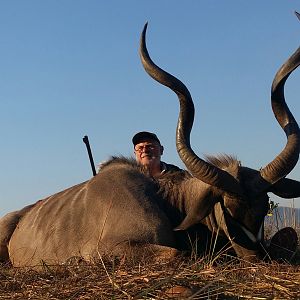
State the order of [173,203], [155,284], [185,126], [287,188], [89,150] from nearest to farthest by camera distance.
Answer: [155,284] < [185,126] < [287,188] < [173,203] < [89,150]

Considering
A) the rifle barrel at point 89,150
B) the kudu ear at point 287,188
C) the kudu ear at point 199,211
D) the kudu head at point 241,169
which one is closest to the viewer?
the kudu head at point 241,169

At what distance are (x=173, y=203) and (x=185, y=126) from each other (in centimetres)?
70

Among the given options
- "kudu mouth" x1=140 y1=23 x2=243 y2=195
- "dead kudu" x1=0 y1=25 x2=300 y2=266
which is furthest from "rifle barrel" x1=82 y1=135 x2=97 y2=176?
"kudu mouth" x1=140 y1=23 x2=243 y2=195

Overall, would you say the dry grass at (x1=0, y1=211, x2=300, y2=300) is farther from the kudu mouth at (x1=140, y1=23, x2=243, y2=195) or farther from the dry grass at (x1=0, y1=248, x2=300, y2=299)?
the kudu mouth at (x1=140, y1=23, x2=243, y2=195)

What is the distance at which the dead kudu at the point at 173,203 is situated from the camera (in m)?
4.98

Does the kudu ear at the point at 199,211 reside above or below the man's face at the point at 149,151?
below

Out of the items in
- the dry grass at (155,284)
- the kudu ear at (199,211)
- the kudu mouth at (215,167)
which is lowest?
the dry grass at (155,284)

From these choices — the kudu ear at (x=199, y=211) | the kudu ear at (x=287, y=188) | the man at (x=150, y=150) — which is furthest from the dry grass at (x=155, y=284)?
the man at (x=150, y=150)

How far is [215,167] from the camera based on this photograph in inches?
200

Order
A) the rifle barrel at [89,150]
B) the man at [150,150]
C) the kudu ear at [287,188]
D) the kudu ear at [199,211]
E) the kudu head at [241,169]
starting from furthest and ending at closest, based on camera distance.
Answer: the rifle barrel at [89,150], the man at [150,150], the kudu ear at [287,188], the kudu ear at [199,211], the kudu head at [241,169]

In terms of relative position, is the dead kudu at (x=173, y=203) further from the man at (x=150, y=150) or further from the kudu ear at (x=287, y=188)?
the man at (x=150, y=150)

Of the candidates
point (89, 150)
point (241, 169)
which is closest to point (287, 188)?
point (241, 169)

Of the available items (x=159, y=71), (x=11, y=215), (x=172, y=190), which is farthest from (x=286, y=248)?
(x=11, y=215)

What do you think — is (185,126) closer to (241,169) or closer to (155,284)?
(241,169)
